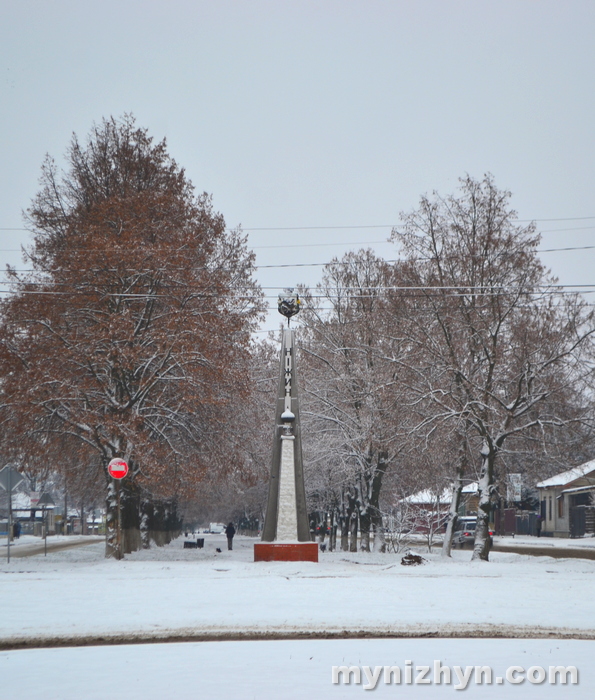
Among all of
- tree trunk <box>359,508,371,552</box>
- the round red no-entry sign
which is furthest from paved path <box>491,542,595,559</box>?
the round red no-entry sign

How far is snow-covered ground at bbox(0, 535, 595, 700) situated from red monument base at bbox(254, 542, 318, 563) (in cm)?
508

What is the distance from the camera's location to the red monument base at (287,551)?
85.4ft

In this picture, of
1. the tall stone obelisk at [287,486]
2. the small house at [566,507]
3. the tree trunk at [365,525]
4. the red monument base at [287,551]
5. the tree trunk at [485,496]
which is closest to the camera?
the red monument base at [287,551]

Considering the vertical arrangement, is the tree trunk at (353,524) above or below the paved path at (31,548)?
above

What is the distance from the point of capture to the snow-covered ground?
26.2ft

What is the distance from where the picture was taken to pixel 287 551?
26016mm

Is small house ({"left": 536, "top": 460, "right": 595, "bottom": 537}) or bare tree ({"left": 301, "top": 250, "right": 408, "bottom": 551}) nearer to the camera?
bare tree ({"left": 301, "top": 250, "right": 408, "bottom": 551})

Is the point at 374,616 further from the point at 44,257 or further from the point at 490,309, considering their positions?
the point at 44,257

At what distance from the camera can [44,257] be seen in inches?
1264

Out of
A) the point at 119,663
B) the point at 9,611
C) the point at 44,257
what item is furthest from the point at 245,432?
the point at 119,663

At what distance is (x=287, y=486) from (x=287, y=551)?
207cm

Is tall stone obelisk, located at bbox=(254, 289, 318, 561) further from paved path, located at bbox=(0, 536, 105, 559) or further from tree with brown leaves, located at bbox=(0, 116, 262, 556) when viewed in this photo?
paved path, located at bbox=(0, 536, 105, 559)

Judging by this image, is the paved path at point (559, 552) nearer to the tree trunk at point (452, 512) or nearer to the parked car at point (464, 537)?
the tree trunk at point (452, 512)

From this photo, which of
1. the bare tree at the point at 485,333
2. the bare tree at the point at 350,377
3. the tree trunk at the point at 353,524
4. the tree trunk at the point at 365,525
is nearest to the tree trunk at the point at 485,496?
the bare tree at the point at 485,333
